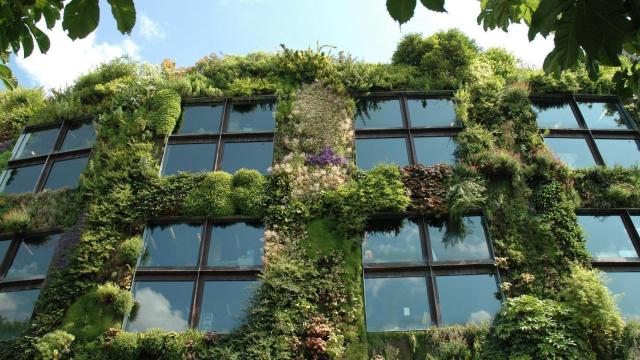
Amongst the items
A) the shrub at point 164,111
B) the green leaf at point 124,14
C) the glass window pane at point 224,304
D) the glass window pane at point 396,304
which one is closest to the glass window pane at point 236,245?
the glass window pane at point 224,304

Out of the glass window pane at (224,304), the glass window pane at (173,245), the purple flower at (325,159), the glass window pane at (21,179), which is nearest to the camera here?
the glass window pane at (224,304)

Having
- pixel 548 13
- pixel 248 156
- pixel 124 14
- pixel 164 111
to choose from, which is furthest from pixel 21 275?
pixel 548 13

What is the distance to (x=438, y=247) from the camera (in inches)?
443

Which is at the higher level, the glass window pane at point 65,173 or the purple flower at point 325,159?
the glass window pane at point 65,173

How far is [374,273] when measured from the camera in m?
11.0

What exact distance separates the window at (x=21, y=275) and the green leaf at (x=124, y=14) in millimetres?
9516

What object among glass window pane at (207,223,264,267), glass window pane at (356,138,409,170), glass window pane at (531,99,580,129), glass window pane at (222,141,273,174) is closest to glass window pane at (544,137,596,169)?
glass window pane at (531,99,580,129)

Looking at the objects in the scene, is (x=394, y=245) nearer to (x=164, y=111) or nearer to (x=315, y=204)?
(x=315, y=204)

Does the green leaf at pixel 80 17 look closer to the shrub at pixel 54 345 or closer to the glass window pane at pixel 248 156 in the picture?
the shrub at pixel 54 345

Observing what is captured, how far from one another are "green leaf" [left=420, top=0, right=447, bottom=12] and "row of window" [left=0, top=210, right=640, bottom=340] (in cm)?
809

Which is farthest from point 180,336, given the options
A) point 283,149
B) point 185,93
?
point 185,93

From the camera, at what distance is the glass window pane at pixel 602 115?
1373cm

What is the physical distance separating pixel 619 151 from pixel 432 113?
4363mm

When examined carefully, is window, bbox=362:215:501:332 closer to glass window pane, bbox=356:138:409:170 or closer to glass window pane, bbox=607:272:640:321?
glass window pane, bbox=356:138:409:170
